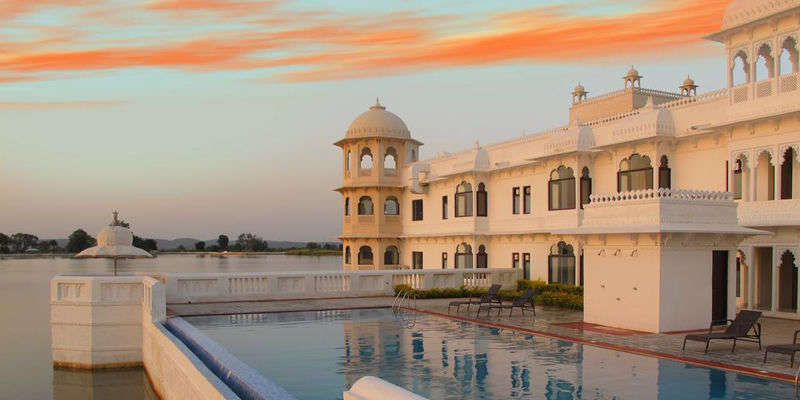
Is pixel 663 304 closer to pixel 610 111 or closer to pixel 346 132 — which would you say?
pixel 610 111

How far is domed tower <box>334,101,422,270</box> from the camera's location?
4391 cm

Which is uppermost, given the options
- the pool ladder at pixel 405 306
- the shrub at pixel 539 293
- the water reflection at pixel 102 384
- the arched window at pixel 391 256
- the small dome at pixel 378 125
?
the small dome at pixel 378 125

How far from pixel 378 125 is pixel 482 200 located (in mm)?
10298

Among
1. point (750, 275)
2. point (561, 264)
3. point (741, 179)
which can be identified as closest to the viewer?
point (750, 275)

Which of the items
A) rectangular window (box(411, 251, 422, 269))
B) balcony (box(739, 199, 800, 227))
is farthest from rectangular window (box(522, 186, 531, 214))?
balcony (box(739, 199, 800, 227))

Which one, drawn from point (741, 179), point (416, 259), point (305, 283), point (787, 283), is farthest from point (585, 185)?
point (416, 259)

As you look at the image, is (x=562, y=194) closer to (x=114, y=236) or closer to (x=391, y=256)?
(x=391, y=256)

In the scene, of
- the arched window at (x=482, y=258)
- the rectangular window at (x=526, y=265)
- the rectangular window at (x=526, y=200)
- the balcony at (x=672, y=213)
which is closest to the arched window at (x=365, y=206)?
the arched window at (x=482, y=258)

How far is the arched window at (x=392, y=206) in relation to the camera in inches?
1754

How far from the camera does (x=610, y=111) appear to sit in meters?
34.4

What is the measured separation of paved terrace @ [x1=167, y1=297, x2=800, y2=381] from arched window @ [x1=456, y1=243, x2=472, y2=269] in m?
9.87

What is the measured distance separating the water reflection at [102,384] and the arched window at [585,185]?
17.8 m

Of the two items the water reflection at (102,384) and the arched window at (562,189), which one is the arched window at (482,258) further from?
the water reflection at (102,384)

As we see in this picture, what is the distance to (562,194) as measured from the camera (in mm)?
30734
